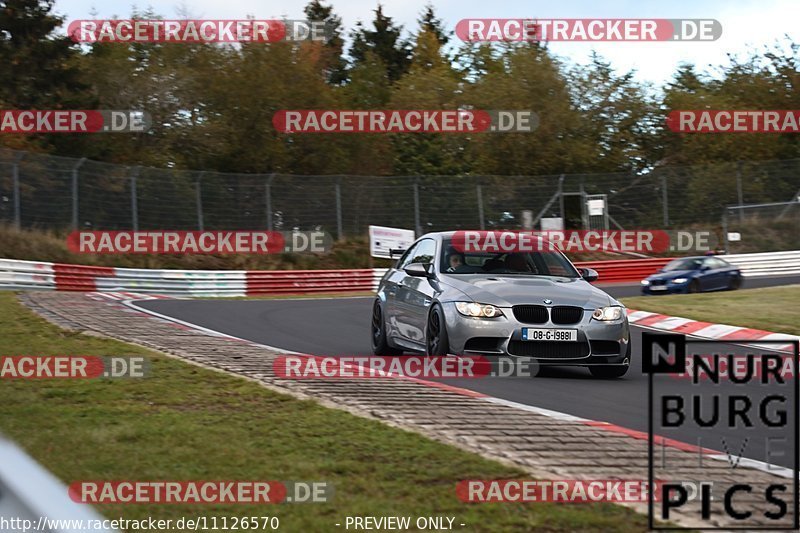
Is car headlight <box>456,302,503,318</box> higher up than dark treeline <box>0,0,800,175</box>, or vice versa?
dark treeline <box>0,0,800,175</box>

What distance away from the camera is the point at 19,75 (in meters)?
45.1

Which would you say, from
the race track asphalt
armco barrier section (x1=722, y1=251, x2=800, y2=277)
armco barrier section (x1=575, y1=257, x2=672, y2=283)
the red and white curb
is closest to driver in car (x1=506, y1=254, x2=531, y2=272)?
the race track asphalt

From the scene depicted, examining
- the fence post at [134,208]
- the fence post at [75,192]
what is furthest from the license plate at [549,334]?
the fence post at [134,208]

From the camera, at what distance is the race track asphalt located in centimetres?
753

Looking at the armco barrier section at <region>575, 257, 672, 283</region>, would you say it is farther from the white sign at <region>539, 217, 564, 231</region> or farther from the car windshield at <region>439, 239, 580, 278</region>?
the car windshield at <region>439, 239, 580, 278</region>

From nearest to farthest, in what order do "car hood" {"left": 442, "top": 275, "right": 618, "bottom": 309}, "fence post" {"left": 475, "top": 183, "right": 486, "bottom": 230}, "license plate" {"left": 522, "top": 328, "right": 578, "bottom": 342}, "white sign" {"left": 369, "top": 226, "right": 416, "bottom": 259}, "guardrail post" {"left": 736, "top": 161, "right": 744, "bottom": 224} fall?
"license plate" {"left": 522, "top": 328, "right": 578, "bottom": 342} → "car hood" {"left": 442, "top": 275, "right": 618, "bottom": 309} → "white sign" {"left": 369, "top": 226, "right": 416, "bottom": 259} → "fence post" {"left": 475, "top": 183, "right": 486, "bottom": 230} → "guardrail post" {"left": 736, "top": 161, "right": 744, "bottom": 224}

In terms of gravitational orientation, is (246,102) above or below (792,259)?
above

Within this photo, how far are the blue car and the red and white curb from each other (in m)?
10.6

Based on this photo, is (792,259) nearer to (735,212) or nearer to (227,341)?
(735,212)

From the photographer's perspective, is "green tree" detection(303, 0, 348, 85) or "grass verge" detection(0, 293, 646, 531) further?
"green tree" detection(303, 0, 348, 85)

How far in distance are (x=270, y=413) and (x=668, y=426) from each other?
268cm

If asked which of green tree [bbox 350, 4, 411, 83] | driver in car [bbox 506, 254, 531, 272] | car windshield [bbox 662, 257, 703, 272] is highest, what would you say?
green tree [bbox 350, 4, 411, 83]

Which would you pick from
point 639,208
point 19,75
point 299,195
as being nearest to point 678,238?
point 639,208

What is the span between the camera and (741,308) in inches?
757
